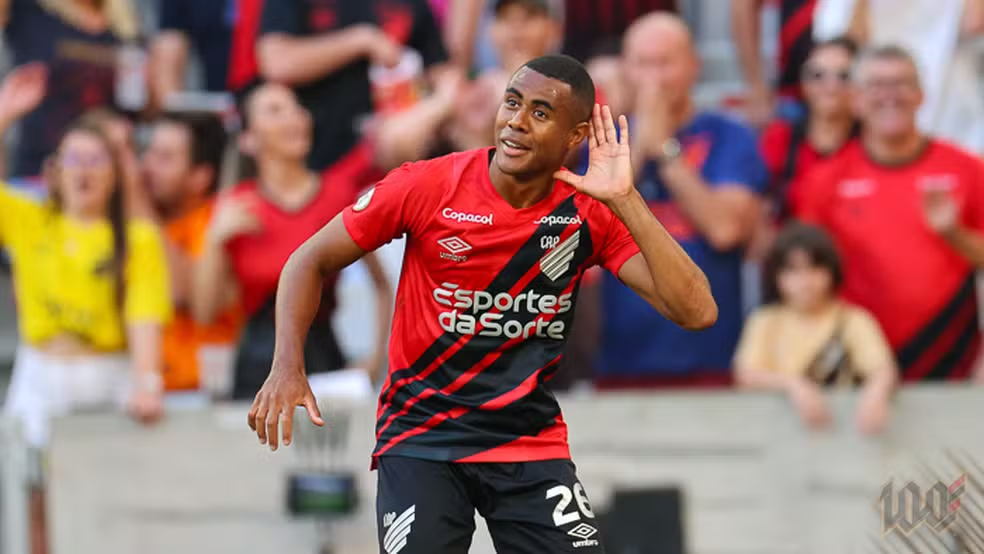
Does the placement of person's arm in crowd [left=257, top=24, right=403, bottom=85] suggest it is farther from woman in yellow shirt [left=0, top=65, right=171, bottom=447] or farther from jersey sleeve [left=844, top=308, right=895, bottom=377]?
jersey sleeve [left=844, top=308, right=895, bottom=377]

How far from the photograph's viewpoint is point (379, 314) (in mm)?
8375

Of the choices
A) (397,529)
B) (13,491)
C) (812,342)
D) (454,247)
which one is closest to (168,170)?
(13,491)

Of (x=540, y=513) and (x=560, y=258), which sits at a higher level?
(x=560, y=258)

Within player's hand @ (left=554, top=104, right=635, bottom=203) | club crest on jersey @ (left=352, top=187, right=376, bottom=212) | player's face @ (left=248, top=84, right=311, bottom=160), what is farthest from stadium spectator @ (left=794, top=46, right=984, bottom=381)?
club crest on jersey @ (left=352, top=187, right=376, bottom=212)

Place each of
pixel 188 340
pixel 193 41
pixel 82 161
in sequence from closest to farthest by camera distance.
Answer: pixel 82 161 → pixel 188 340 → pixel 193 41

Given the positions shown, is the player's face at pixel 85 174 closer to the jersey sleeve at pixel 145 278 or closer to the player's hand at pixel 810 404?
the jersey sleeve at pixel 145 278

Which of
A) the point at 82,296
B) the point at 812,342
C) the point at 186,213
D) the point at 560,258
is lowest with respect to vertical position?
the point at 812,342

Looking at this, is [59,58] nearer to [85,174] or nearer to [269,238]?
[85,174]

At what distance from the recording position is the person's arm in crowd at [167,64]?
9.62 meters

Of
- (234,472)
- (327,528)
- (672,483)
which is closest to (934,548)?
(672,483)

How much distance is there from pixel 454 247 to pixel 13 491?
4372 millimetres

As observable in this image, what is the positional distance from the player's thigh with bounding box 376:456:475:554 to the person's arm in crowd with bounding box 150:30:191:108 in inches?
205

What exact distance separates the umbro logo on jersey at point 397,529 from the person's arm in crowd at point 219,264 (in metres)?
3.60

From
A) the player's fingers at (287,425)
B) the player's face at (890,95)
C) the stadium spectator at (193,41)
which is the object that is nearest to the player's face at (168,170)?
the stadium spectator at (193,41)
